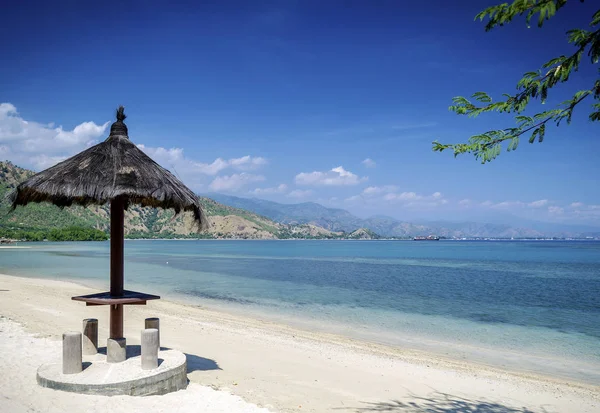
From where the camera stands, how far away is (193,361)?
8758 millimetres

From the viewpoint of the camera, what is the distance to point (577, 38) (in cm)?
325

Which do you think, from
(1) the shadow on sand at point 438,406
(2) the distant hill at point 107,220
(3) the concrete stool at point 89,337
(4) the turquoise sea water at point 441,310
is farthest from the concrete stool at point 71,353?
(2) the distant hill at point 107,220

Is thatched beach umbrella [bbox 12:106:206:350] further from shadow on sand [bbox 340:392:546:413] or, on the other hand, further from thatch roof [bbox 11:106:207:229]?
shadow on sand [bbox 340:392:546:413]

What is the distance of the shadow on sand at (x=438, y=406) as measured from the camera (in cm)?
686

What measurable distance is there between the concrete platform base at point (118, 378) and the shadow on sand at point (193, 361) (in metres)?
0.57

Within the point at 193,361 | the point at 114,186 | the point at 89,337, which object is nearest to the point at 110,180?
the point at 114,186

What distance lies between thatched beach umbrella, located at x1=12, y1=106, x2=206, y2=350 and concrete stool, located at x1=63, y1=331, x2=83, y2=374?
0.52 meters

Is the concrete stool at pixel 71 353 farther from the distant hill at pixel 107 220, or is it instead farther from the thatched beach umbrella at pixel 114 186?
the distant hill at pixel 107 220

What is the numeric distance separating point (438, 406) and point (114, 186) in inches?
235

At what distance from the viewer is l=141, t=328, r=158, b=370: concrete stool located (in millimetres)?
6211

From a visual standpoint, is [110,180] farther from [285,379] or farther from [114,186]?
[285,379]

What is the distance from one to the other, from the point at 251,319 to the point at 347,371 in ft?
26.5

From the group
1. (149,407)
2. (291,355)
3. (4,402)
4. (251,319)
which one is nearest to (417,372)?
(291,355)

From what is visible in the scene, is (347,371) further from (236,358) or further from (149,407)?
(149,407)
